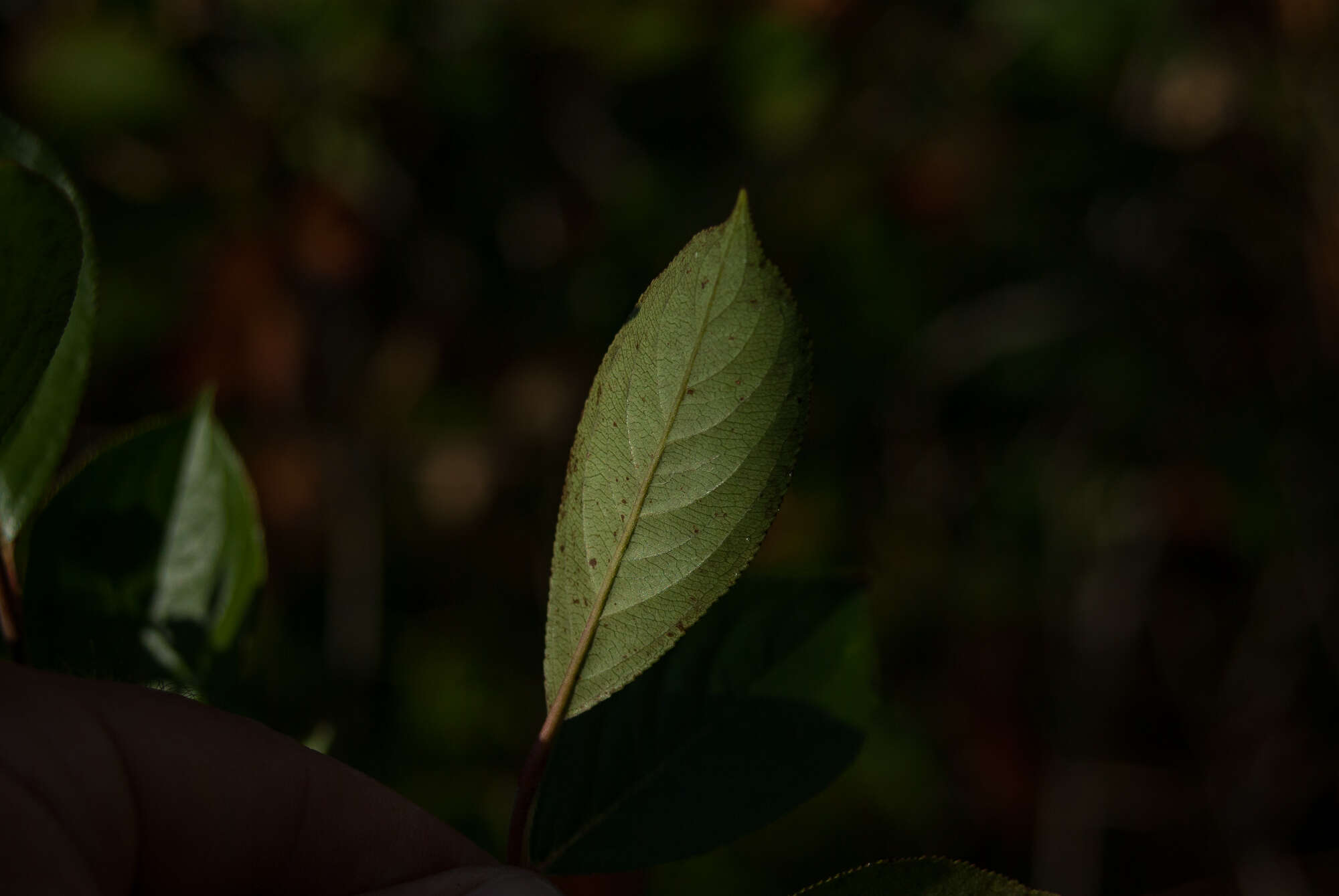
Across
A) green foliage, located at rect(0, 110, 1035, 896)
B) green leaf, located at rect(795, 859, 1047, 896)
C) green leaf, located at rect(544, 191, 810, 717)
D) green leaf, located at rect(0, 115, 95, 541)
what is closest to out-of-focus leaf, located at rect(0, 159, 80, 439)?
green foliage, located at rect(0, 110, 1035, 896)

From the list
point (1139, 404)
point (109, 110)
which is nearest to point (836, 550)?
point (1139, 404)

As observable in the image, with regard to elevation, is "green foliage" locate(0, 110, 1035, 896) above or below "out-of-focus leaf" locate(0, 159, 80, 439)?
below

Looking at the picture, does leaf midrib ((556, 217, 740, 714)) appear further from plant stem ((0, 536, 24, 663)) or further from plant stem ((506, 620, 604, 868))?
plant stem ((0, 536, 24, 663))

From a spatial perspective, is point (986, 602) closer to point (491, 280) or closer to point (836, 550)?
point (836, 550)

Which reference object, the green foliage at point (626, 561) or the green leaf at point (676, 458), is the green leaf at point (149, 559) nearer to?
the green foliage at point (626, 561)

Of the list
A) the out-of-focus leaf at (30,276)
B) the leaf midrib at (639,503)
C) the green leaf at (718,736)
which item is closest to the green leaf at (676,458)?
the leaf midrib at (639,503)

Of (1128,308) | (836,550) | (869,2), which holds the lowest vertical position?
(836,550)
